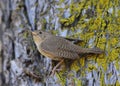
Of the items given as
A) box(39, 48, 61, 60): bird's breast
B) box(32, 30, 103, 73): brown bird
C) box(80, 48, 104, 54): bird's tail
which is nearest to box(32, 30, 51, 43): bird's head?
box(32, 30, 103, 73): brown bird

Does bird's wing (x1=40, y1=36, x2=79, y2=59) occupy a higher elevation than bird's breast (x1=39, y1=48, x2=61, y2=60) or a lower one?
higher

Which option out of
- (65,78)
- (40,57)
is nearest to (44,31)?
(40,57)

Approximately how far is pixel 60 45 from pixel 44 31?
0.22 m

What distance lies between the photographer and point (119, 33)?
257 cm

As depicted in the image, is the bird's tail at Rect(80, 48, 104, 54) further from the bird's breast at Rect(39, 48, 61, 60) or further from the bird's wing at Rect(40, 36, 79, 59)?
the bird's breast at Rect(39, 48, 61, 60)

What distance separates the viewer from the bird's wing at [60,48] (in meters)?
2.58

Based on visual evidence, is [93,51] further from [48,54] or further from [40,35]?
[40,35]

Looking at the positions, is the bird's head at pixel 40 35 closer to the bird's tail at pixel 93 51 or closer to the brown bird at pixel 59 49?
the brown bird at pixel 59 49

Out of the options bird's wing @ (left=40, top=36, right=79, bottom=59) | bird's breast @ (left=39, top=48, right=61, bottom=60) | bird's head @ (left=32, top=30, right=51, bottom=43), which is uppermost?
bird's head @ (left=32, top=30, right=51, bottom=43)

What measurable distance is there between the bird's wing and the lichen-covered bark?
8cm

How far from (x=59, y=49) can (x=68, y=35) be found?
0.17 m

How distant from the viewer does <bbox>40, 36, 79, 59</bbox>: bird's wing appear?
8.48 feet

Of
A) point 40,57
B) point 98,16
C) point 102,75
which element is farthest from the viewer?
point 40,57

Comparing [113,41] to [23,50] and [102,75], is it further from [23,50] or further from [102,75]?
[23,50]
